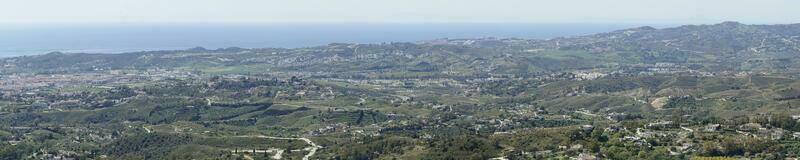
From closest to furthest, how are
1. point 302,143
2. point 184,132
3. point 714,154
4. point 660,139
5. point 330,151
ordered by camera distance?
point 714,154 < point 660,139 < point 330,151 < point 302,143 < point 184,132

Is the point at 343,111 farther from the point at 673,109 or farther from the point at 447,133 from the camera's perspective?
the point at 673,109

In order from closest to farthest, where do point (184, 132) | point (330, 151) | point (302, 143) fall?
point (330, 151)
point (302, 143)
point (184, 132)

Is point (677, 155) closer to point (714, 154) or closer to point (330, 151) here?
point (714, 154)

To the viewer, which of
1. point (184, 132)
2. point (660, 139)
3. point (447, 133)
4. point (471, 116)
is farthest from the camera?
point (471, 116)

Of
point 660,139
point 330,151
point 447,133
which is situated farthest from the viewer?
point 447,133

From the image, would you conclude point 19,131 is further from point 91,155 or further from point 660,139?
point 660,139

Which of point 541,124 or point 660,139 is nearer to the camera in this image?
point 660,139

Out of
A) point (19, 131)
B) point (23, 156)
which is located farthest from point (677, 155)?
point (19, 131)

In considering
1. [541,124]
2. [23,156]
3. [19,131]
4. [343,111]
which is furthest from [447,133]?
[19,131]

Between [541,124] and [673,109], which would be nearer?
[541,124]
